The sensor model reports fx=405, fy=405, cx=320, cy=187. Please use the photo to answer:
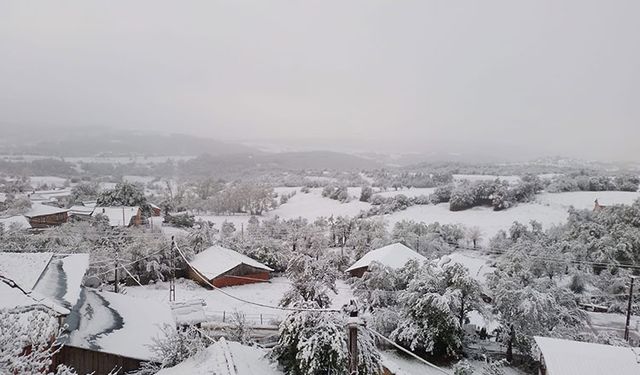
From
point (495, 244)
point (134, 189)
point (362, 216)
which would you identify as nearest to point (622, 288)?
point (495, 244)

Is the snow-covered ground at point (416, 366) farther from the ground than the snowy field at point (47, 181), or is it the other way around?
the snowy field at point (47, 181)

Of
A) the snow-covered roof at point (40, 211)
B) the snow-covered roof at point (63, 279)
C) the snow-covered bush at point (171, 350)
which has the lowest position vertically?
the snow-covered roof at point (40, 211)

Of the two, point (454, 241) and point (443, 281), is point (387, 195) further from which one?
point (443, 281)

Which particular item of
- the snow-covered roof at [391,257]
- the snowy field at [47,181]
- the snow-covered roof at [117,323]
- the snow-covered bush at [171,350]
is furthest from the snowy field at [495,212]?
the snow-covered bush at [171,350]

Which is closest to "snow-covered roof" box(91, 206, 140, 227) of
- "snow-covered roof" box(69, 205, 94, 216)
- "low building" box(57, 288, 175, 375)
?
"snow-covered roof" box(69, 205, 94, 216)

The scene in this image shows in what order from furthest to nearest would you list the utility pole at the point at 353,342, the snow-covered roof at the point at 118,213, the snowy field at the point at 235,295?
the snow-covered roof at the point at 118,213 → the snowy field at the point at 235,295 → the utility pole at the point at 353,342

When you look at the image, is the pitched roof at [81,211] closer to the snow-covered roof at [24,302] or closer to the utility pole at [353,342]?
the snow-covered roof at [24,302]
